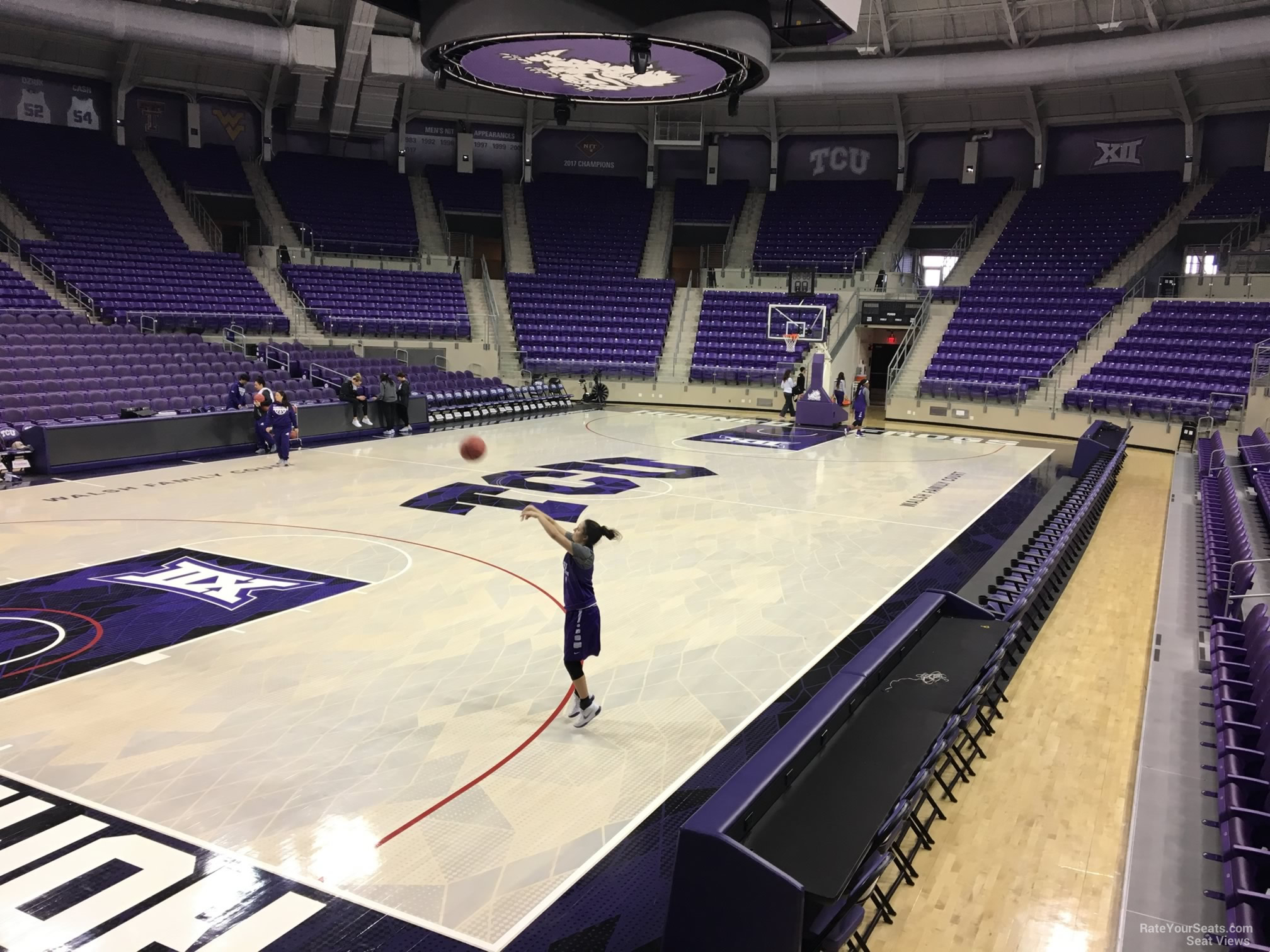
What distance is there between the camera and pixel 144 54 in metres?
32.0

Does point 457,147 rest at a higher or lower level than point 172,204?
higher

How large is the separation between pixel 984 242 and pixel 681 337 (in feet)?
37.8

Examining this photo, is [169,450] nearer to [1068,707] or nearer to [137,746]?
[137,746]

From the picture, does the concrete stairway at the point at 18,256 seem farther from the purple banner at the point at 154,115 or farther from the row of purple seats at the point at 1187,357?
the row of purple seats at the point at 1187,357

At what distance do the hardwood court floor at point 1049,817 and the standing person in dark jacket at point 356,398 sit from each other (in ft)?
51.1

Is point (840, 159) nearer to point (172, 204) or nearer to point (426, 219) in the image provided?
point (426, 219)

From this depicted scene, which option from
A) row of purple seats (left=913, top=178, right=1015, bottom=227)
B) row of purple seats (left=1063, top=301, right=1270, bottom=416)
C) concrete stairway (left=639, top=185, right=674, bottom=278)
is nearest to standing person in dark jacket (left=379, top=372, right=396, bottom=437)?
concrete stairway (left=639, top=185, right=674, bottom=278)

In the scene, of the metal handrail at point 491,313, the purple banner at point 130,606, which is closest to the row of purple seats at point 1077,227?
the metal handrail at point 491,313

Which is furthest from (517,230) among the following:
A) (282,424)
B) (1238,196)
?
(1238,196)

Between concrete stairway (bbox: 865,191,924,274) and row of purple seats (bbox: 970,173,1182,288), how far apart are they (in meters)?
3.38

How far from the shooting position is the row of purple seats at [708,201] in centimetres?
3753

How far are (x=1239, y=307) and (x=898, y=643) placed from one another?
81.0ft

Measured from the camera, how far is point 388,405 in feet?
70.2
